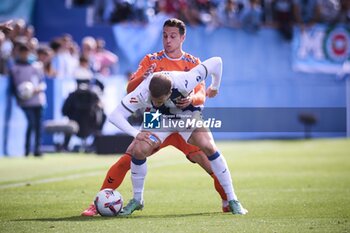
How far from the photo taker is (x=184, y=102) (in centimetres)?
991

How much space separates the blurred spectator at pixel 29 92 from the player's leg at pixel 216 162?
10528 millimetres

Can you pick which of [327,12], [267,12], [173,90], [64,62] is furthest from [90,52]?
[173,90]

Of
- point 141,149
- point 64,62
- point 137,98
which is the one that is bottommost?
point 64,62

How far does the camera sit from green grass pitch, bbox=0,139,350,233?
886 cm

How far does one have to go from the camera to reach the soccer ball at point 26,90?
19.8 m

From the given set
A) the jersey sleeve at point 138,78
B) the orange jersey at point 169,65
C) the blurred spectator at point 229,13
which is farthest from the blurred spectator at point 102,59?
the jersey sleeve at point 138,78

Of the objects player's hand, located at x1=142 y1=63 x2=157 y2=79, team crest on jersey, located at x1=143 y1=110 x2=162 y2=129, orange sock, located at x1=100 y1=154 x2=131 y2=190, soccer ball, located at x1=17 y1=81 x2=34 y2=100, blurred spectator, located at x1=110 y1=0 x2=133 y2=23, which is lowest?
soccer ball, located at x1=17 y1=81 x2=34 y2=100

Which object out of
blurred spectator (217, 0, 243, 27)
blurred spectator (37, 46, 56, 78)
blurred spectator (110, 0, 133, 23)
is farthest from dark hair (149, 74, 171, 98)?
blurred spectator (217, 0, 243, 27)

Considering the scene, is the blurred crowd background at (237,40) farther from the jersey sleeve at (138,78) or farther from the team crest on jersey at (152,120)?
the team crest on jersey at (152,120)

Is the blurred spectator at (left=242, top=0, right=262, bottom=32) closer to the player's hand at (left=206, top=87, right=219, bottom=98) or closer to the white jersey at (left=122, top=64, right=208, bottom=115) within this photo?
the player's hand at (left=206, top=87, right=219, bottom=98)

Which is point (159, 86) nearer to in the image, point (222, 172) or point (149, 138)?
point (149, 138)

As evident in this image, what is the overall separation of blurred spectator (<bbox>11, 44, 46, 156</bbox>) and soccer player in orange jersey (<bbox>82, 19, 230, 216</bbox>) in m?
9.98

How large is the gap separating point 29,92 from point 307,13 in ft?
37.2

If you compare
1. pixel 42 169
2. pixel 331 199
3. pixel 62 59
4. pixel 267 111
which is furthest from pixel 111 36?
pixel 331 199
